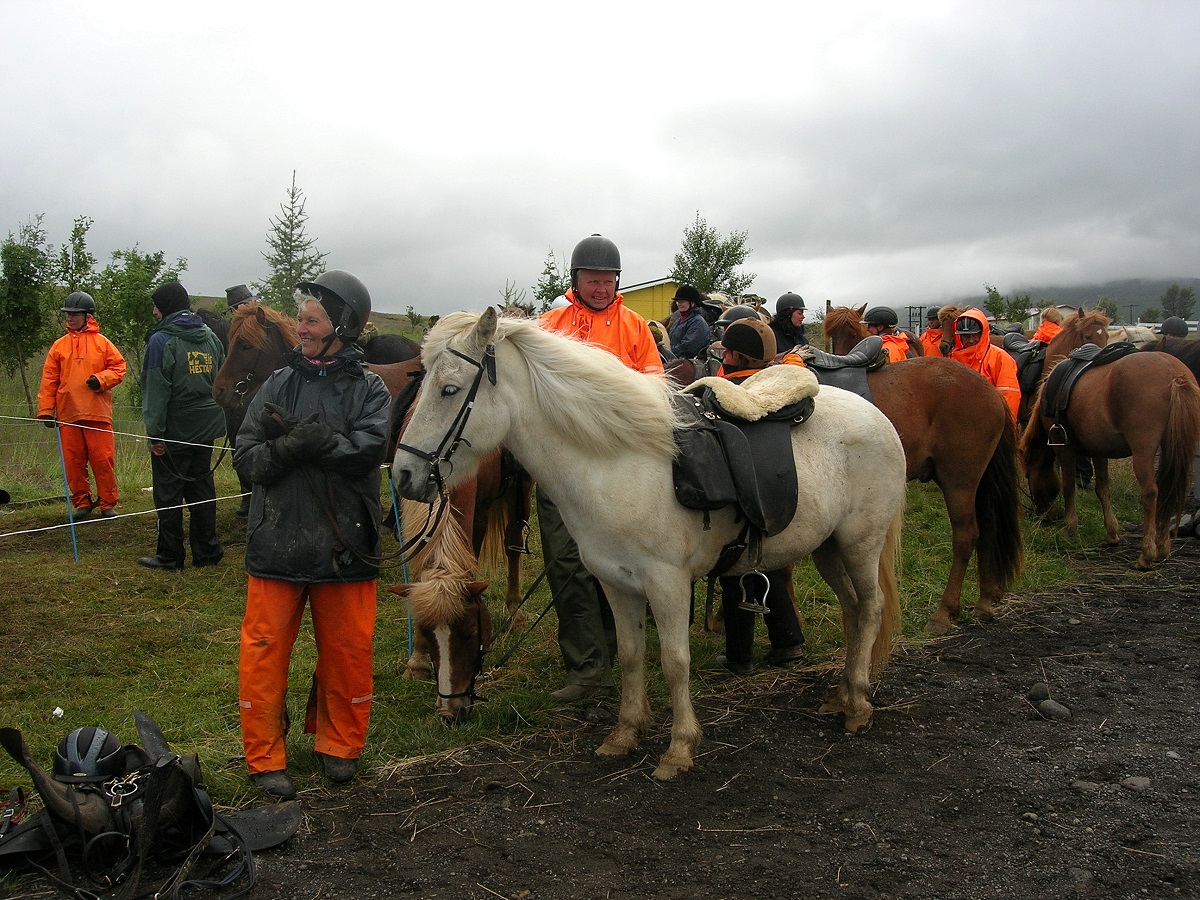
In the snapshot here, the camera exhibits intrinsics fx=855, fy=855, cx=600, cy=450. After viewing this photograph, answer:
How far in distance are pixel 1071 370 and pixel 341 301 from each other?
759 cm

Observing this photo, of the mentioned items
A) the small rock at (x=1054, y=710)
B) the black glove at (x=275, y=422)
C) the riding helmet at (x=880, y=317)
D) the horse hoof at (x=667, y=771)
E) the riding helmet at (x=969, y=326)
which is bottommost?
the small rock at (x=1054, y=710)

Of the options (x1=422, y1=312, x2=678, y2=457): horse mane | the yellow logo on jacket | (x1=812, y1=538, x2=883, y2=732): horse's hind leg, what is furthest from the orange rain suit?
(x1=812, y1=538, x2=883, y2=732): horse's hind leg

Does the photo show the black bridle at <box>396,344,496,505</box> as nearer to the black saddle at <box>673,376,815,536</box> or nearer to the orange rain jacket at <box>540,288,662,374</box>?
the black saddle at <box>673,376,815,536</box>

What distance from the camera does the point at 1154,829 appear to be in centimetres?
327

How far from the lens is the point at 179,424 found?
7.51 metres

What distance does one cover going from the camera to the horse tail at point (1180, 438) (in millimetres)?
7637

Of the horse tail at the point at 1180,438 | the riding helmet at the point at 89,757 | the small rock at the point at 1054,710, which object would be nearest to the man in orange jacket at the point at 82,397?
the riding helmet at the point at 89,757

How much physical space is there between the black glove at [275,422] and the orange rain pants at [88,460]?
233 inches

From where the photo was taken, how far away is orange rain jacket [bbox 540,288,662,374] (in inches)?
187

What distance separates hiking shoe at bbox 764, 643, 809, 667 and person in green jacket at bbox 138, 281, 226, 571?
4.82 m

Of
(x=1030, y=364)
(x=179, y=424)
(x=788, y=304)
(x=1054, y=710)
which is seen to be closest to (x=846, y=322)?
(x=788, y=304)

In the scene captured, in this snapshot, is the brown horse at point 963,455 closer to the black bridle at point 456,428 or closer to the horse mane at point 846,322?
the horse mane at point 846,322

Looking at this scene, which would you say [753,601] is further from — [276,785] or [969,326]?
[969,326]

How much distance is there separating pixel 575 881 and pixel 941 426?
447cm
